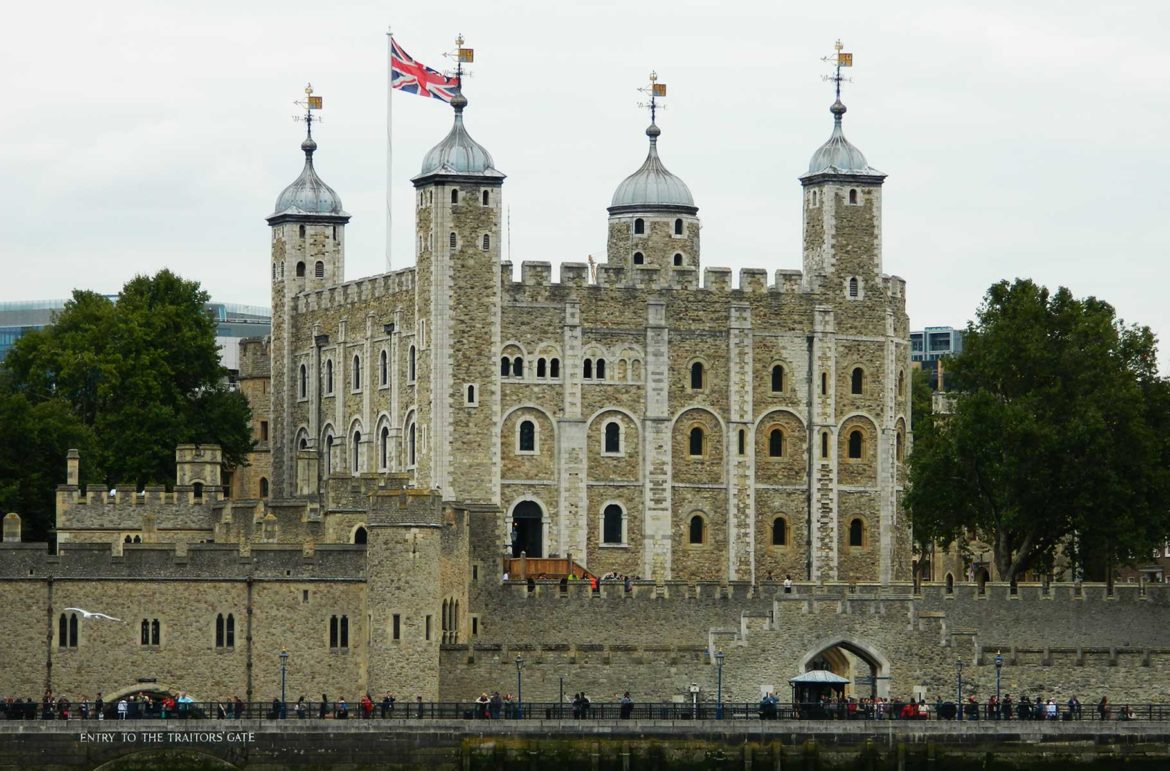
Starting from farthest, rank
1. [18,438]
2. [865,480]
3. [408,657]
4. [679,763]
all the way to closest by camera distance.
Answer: [865,480] → [18,438] → [408,657] → [679,763]

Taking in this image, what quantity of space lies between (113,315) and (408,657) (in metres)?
33.8

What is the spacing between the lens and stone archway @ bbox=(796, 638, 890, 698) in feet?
313

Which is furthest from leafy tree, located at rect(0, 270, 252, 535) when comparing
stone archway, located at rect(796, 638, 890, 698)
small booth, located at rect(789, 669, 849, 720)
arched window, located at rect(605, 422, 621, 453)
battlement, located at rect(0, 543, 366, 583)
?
small booth, located at rect(789, 669, 849, 720)

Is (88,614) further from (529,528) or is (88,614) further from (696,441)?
(696,441)

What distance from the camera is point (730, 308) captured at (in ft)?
385

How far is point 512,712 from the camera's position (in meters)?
87.7

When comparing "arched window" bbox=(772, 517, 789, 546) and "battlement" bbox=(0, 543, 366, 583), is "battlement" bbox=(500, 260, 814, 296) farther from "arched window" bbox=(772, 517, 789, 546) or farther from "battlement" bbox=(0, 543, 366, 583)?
"battlement" bbox=(0, 543, 366, 583)

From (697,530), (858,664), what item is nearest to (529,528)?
(697,530)

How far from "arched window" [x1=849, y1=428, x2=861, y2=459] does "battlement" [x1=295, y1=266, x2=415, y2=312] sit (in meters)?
16.1

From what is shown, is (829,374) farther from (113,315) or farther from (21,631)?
(21,631)

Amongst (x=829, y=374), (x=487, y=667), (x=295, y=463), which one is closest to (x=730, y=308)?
(x=829, y=374)

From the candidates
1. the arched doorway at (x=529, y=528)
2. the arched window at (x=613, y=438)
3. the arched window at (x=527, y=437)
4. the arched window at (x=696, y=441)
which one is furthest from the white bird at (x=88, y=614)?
the arched window at (x=696, y=441)

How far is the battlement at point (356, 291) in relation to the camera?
389 feet

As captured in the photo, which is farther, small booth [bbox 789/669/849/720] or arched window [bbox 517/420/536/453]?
arched window [bbox 517/420/536/453]
